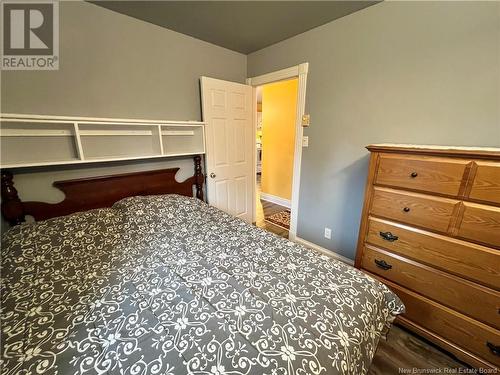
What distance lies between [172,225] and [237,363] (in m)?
1.23

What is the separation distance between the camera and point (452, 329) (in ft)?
4.18

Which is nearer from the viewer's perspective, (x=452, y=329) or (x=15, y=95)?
(x=452, y=329)

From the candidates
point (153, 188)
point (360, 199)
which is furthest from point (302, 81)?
point (153, 188)

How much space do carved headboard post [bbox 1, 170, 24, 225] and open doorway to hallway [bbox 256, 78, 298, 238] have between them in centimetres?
271

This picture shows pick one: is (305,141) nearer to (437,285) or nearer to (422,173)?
(422,173)

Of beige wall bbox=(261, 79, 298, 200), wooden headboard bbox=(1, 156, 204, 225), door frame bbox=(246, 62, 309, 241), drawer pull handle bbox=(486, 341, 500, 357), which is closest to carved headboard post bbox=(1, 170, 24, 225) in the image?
wooden headboard bbox=(1, 156, 204, 225)

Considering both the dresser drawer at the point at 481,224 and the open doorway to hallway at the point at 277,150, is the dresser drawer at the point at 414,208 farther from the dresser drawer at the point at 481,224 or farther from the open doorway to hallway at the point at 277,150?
the open doorway to hallway at the point at 277,150

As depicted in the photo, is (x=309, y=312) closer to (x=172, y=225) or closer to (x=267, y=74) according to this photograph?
(x=172, y=225)

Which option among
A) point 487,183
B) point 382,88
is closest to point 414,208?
point 487,183

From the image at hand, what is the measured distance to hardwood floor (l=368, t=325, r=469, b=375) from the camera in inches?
50.8

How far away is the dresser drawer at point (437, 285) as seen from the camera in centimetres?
115

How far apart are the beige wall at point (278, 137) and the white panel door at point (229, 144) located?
1.19 m

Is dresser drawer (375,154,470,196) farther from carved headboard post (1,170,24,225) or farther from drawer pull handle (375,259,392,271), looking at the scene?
carved headboard post (1,170,24,225)

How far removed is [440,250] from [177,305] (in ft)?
4.98
